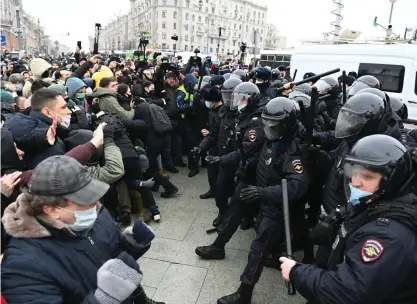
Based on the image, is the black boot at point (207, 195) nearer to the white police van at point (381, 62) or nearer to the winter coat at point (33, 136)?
the winter coat at point (33, 136)

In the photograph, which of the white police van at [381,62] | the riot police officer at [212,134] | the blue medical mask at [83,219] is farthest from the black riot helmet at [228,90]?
the white police van at [381,62]

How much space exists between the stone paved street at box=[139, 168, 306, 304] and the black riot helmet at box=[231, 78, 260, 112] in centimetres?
177

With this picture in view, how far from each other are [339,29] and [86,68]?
11.4 m

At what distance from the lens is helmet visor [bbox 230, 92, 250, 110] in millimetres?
4385

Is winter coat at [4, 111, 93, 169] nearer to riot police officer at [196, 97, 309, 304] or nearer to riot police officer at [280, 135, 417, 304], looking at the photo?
riot police officer at [196, 97, 309, 304]

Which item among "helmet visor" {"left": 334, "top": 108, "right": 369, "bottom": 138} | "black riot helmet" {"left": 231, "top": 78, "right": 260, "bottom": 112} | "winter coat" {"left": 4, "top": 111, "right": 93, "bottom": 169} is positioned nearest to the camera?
"winter coat" {"left": 4, "top": 111, "right": 93, "bottom": 169}

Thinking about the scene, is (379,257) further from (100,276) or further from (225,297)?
(225,297)

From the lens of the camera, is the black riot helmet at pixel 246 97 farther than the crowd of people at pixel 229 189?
Yes

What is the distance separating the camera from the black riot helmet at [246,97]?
4.37 metres

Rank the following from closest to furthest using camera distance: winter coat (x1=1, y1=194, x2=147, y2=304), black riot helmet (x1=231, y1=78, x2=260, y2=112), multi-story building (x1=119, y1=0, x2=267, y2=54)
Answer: winter coat (x1=1, y1=194, x2=147, y2=304), black riot helmet (x1=231, y1=78, x2=260, y2=112), multi-story building (x1=119, y1=0, x2=267, y2=54)

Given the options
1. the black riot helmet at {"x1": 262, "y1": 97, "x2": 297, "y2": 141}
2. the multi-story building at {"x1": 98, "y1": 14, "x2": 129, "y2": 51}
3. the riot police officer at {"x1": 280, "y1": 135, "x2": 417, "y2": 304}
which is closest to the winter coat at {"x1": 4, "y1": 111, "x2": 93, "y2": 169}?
the black riot helmet at {"x1": 262, "y1": 97, "x2": 297, "y2": 141}

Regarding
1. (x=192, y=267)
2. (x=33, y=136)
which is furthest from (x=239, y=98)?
(x=33, y=136)

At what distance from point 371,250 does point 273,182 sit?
1.78m

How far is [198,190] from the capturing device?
6.14 metres
